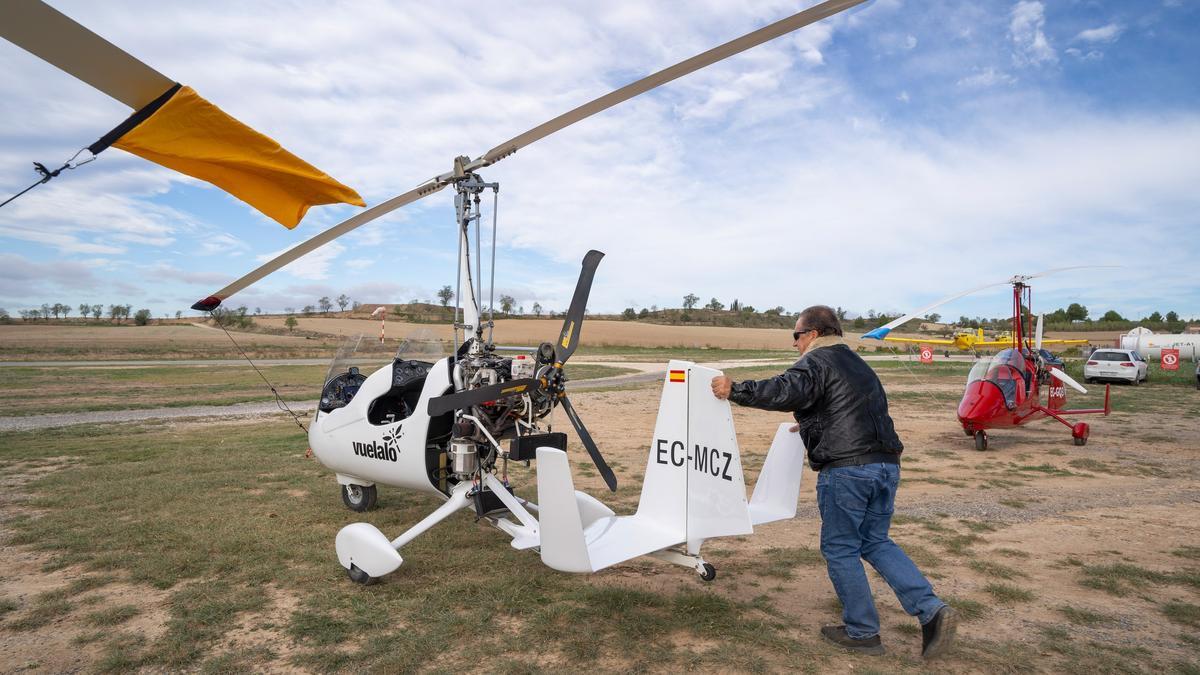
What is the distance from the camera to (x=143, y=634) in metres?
3.99

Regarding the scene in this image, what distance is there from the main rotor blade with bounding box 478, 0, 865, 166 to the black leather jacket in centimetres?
181

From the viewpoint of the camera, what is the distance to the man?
3.75m

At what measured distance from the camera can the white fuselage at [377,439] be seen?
5.27 m

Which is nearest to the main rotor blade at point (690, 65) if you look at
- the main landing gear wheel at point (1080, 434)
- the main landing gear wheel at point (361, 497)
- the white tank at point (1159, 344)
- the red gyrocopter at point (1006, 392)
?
the main landing gear wheel at point (361, 497)

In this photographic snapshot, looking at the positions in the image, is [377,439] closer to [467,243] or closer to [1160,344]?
[467,243]

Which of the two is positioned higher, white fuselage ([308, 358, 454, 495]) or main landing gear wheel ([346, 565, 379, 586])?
white fuselage ([308, 358, 454, 495])

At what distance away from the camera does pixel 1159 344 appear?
3934cm

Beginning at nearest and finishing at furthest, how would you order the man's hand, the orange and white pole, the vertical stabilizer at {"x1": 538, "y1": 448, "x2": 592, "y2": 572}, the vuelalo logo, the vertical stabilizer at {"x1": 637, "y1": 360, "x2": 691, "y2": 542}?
the vertical stabilizer at {"x1": 538, "y1": 448, "x2": 592, "y2": 572}
the man's hand
the vertical stabilizer at {"x1": 637, "y1": 360, "x2": 691, "y2": 542}
the vuelalo logo
the orange and white pole

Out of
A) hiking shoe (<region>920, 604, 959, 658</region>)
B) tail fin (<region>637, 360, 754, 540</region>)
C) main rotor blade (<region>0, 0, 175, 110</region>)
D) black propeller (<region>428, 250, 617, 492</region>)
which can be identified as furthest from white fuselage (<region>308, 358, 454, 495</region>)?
hiking shoe (<region>920, 604, 959, 658</region>)

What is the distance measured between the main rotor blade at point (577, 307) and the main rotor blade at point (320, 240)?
1.34 meters

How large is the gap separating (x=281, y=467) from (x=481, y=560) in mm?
4963

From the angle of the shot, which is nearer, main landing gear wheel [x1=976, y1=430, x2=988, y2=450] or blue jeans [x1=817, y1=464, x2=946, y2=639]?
blue jeans [x1=817, y1=464, x2=946, y2=639]

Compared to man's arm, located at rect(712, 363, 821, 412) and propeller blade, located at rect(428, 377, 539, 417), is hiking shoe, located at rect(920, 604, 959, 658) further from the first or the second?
propeller blade, located at rect(428, 377, 539, 417)

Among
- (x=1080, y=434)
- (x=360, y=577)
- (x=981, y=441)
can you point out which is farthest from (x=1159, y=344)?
(x=360, y=577)
